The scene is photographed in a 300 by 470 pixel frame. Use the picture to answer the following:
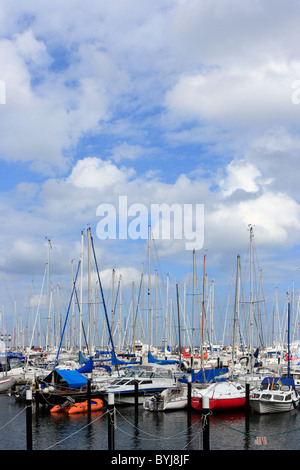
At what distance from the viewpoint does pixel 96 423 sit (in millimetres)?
33031

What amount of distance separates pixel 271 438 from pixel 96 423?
37.6 ft

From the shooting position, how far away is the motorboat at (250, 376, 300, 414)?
35.9m

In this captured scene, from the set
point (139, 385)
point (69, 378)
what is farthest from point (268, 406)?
point (69, 378)

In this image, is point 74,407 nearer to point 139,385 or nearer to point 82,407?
point 82,407

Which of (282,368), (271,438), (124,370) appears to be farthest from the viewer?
(282,368)

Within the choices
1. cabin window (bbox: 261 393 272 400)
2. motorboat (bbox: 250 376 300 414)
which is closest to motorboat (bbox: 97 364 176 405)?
motorboat (bbox: 250 376 300 414)

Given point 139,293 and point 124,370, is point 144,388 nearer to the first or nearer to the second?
point 124,370

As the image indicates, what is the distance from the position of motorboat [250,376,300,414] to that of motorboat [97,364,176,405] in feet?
25.5

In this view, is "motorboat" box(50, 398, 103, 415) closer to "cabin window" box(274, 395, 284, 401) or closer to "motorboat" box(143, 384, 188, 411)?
"motorboat" box(143, 384, 188, 411)

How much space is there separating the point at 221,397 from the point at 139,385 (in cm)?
748

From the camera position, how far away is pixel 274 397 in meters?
36.4

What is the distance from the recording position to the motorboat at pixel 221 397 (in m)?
35.8
